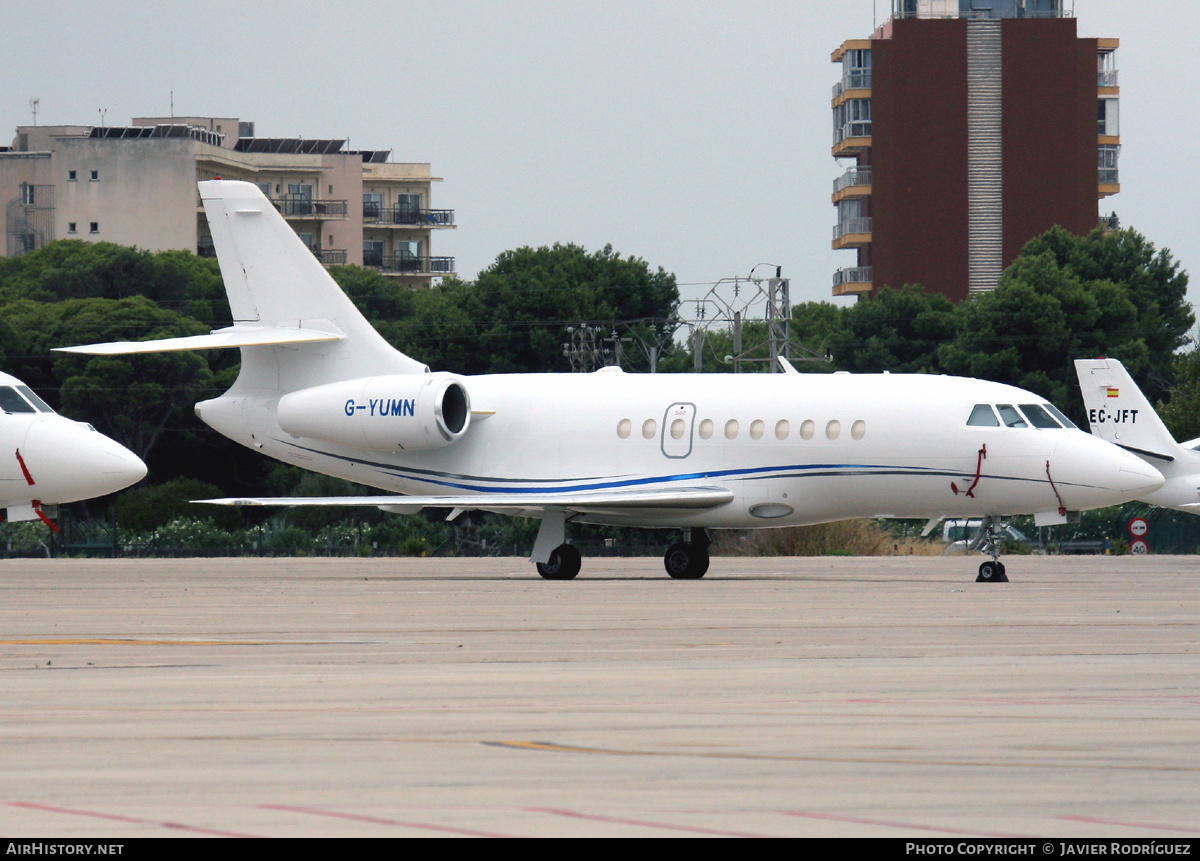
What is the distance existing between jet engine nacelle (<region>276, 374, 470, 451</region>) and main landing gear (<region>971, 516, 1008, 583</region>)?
8342 millimetres

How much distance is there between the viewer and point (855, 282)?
126812 millimetres

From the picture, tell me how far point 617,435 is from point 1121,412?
67.1 feet

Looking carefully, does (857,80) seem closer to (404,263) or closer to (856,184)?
(856,184)

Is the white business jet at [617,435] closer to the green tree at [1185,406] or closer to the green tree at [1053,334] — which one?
the green tree at [1185,406]

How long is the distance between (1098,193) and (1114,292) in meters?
30.9

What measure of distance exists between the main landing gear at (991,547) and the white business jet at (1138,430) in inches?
650

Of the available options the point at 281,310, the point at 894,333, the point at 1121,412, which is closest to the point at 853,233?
the point at 894,333

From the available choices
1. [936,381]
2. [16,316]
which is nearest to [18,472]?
[936,381]

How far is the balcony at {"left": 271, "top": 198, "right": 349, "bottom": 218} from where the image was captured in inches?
5413

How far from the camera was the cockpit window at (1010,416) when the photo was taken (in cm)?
2981

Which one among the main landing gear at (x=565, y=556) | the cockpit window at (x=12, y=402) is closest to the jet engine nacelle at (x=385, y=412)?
the main landing gear at (x=565, y=556)

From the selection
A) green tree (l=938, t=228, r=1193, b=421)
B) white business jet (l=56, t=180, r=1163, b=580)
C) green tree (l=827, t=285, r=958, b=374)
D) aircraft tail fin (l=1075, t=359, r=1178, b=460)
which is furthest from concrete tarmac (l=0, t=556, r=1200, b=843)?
green tree (l=827, t=285, r=958, b=374)

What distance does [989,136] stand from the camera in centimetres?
11725

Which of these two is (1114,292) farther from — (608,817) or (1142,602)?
(608,817)
